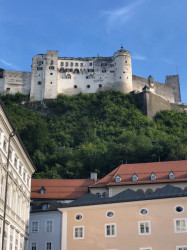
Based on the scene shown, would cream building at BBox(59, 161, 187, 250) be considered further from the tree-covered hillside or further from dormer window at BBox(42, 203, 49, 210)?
the tree-covered hillside

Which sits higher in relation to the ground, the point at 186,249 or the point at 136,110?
the point at 136,110

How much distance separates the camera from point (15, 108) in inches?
3329

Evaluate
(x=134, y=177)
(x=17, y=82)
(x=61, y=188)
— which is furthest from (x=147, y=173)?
(x=17, y=82)

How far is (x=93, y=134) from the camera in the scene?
256ft

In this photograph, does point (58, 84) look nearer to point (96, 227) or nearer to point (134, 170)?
point (134, 170)

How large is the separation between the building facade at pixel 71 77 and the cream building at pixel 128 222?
2356 inches

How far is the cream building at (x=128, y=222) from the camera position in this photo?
31.0 meters

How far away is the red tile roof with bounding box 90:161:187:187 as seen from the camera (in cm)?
4531

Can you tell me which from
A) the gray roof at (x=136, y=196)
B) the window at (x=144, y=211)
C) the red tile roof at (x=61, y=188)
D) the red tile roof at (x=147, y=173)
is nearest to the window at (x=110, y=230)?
the gray roof at (x=136, y=196)

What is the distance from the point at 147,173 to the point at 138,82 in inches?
2134

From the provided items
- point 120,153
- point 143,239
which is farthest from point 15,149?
point 120,153

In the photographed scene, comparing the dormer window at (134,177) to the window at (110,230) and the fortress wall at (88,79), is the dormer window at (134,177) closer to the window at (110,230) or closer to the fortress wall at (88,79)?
the window at (110,230)

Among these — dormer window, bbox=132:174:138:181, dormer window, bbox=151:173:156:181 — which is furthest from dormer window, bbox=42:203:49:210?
dormer window, bbox=151:173:156:181

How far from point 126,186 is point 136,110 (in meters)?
43.9
